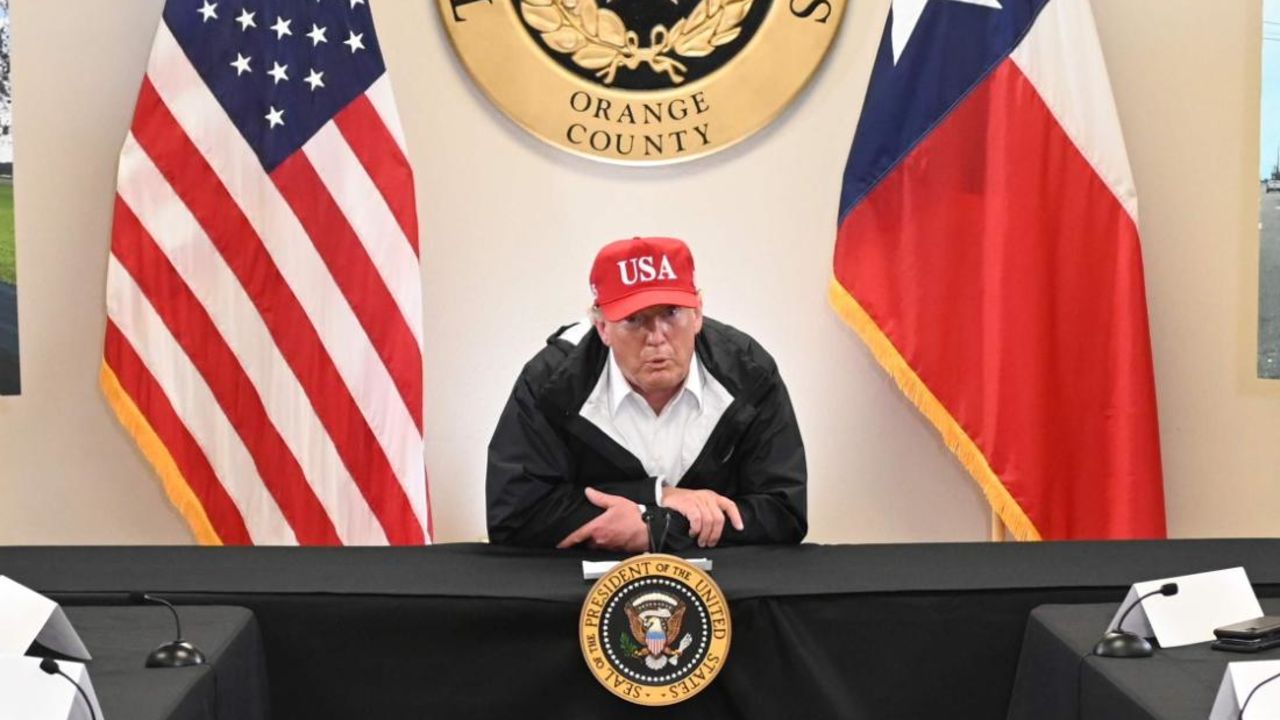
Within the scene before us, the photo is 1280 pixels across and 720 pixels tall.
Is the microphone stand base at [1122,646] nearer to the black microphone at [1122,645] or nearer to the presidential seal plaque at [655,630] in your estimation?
the black microphone at [1122,645]

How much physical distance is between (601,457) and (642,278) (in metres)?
0.34

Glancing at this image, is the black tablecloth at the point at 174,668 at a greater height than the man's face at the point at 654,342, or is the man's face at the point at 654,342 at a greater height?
the man's face at the point at 654,342

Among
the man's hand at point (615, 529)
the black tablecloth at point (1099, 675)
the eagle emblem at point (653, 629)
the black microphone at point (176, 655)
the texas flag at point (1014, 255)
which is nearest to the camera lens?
the black tablecloth at point (1099, 675)

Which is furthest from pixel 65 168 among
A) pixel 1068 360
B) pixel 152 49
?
pixel 1068 360

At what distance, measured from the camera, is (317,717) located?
2.28 meters

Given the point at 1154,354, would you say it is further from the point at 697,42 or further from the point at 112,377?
the point at 112,377

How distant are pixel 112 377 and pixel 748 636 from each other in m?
1.98

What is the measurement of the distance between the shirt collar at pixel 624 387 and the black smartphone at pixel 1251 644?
109 cm

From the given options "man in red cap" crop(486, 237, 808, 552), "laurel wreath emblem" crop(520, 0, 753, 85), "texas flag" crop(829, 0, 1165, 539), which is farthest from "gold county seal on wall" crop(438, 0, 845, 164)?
"man in red cap" crop(486, 237, 808, 552)

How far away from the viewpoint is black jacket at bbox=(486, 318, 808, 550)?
262cm

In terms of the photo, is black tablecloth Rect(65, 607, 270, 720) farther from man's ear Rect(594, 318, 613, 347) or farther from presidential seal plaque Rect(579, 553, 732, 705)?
man's ear Rect(594, 318, 613, 347)

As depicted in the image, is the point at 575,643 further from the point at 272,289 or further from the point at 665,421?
the point at 272,289

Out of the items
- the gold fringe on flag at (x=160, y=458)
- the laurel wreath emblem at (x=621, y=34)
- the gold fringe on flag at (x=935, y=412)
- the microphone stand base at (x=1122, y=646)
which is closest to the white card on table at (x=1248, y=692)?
the microphone stand base at (x=1122, y=646)

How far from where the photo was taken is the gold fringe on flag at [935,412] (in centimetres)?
362
